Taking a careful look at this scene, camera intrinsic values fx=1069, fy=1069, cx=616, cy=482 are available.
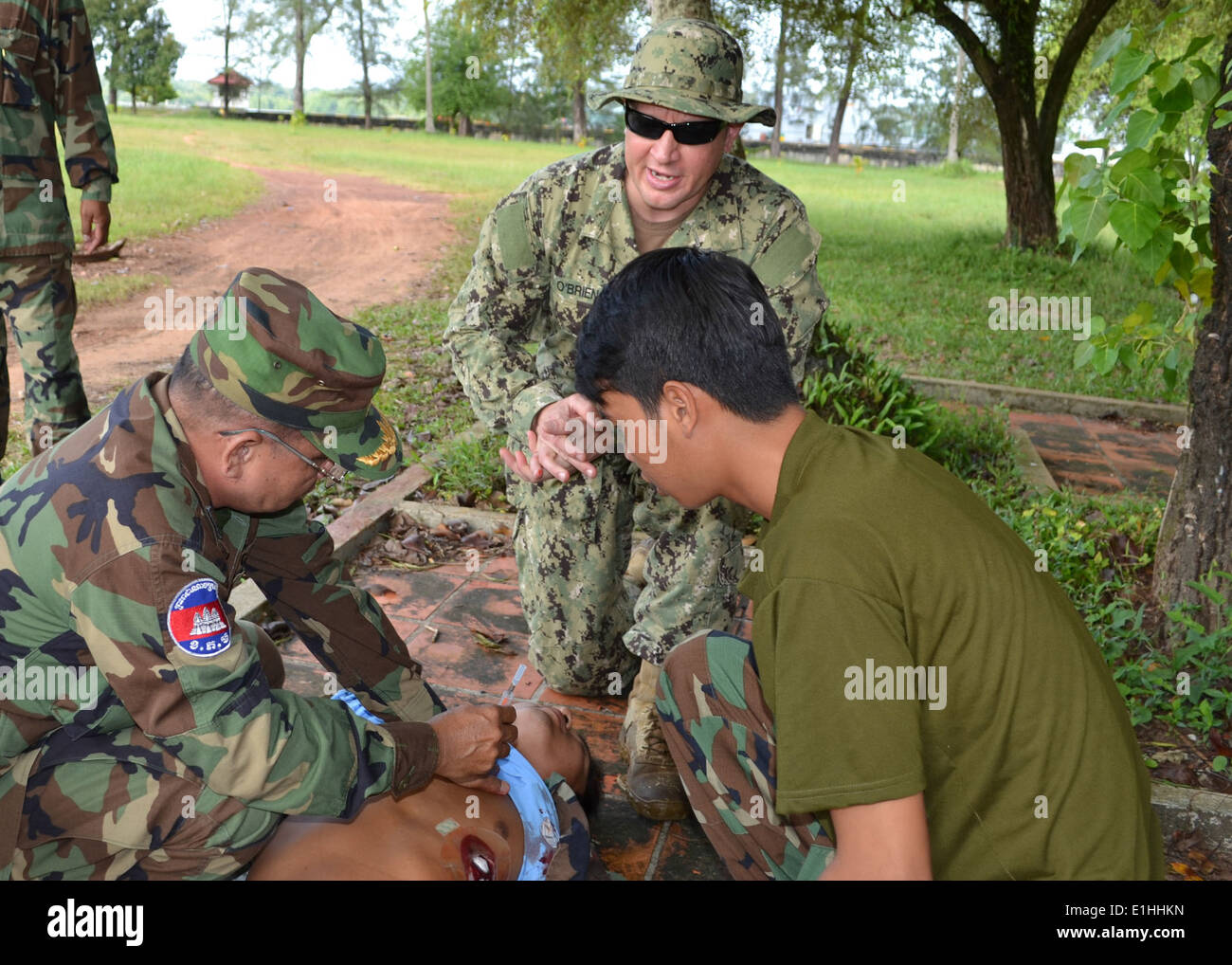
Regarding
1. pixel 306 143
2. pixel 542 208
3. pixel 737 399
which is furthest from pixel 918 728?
pixel 306 143

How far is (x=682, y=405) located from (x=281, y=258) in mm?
11983

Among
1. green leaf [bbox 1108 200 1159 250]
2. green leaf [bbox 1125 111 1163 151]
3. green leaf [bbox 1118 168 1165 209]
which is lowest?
green leaf [bbox 1108 200 1159 250]

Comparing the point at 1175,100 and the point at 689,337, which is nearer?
the point at 689,337

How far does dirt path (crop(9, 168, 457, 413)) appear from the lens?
8328mm

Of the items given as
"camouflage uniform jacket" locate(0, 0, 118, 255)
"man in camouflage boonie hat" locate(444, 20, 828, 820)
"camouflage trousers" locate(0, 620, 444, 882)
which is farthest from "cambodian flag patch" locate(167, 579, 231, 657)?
"camouflage uniform jacket" locate(0, 0, 118, 255)

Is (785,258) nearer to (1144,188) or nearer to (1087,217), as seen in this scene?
(1087,217)

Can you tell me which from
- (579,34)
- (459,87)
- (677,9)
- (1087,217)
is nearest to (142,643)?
(1087,217)

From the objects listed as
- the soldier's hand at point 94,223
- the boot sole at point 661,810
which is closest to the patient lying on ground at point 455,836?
the boot sole at point 661,810

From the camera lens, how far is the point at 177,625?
1.99 metres

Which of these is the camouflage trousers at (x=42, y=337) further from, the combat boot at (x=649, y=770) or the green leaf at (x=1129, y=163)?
the green leaf at (x=1129, y=163)

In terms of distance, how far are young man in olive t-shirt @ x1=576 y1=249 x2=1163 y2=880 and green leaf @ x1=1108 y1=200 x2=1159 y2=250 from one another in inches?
80.1

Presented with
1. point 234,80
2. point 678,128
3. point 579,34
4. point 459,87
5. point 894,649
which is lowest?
point 894,649

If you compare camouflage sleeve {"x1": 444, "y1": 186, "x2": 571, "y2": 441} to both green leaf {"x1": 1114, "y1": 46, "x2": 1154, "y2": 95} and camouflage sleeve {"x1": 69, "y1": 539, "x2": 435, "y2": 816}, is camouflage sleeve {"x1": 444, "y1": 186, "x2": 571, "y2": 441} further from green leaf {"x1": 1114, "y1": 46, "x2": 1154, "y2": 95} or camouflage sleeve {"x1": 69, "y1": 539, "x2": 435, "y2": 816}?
green leaf {"x1": 1114, "y1": 46, "x2": 1154, "y2": 95}

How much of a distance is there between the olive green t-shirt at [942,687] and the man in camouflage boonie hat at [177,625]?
3.13 ft
